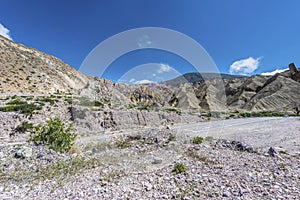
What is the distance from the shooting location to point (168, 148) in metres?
6.95

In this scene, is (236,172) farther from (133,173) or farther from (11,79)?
(11,79)

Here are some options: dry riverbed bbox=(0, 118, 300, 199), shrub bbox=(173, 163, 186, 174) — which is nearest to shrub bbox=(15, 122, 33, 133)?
dry riverbed bbox=(0, 118, 300, 199)

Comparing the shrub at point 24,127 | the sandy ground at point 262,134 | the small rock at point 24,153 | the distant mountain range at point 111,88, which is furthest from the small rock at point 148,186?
the distant mountain range at point 111,88

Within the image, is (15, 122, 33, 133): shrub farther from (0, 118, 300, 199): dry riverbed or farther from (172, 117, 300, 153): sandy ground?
(172, 117, 300, 153): sandy ground

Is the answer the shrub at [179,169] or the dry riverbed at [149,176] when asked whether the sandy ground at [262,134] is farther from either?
the shrub at [179,169]

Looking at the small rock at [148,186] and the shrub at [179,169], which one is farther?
the shrub at [179,169]

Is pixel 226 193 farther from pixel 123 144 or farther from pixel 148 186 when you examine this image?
pixel 123 144

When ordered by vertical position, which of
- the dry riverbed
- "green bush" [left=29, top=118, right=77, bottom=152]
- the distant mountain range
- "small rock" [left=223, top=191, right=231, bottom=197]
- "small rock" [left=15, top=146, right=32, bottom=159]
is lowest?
"small rock" [left=223, top=191, right=231, bottom=197]

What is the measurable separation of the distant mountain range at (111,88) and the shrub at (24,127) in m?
10.1

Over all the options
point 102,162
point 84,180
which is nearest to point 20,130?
point 102,162

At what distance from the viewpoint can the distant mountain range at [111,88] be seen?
105 ft

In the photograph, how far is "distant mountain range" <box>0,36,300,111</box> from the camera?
32156 millimetres

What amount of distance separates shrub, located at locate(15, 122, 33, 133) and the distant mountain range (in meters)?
10.1

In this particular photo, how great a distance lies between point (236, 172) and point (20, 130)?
42.7 feet
